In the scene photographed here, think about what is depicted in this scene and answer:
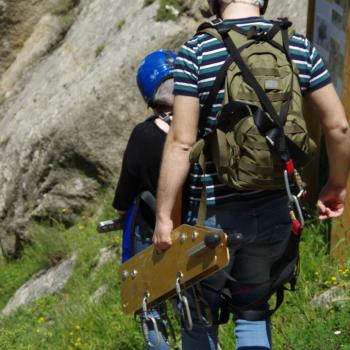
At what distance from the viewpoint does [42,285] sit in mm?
7711

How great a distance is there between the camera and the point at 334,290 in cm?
524

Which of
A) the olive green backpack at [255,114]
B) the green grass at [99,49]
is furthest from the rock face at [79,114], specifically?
the olive green backpack at [255,114]

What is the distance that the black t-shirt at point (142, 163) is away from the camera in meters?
4.49

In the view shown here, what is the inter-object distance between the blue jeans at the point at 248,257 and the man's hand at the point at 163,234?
0.14m

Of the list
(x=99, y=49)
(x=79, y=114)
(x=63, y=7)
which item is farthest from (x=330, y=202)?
(x=63, y=7)

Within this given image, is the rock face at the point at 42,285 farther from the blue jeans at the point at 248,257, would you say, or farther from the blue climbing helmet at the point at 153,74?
the blue jeans at the point at 248,257

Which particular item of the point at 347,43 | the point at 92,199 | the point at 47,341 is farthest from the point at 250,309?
the point at 92,199

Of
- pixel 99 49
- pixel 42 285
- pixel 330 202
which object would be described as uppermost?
pixel 330 202

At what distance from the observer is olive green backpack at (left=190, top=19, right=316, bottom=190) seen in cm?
361

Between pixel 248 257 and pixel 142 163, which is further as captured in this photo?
pixel 142 163

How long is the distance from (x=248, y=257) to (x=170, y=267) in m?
0.31

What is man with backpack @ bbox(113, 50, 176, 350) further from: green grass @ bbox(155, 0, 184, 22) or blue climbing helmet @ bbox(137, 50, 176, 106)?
green grass @ bbox(155, 0, 184, 22)

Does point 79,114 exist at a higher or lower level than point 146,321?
lower

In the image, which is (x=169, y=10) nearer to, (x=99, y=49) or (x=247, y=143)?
(x=99, y=49)
